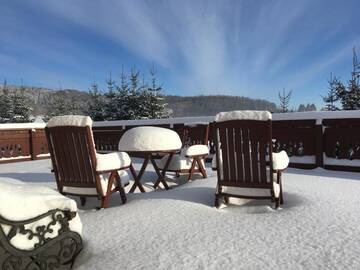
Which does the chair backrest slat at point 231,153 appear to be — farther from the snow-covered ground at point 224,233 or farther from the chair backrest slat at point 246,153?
the snow-covered ground at point 224,233

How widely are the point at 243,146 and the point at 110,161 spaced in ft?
5.55

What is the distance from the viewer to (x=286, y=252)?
260cm

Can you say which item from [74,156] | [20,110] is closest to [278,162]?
[74,156]

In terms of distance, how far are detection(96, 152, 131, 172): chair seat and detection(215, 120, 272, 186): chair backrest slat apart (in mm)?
1330

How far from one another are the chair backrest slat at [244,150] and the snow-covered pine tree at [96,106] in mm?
21524

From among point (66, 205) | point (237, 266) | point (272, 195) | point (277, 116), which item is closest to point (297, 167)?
point (277, 116)

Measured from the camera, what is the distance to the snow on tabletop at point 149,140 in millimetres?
5370

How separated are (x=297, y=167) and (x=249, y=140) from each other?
13.5 feet

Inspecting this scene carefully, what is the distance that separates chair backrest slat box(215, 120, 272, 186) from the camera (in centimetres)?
371

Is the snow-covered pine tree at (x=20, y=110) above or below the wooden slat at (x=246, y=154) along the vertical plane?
above

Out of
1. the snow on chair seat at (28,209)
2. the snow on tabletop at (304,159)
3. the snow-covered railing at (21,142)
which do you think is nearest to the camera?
the snow on chair seat at (28,209)

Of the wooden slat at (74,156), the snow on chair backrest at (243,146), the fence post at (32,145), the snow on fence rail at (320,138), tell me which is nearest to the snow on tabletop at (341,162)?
the snow on fence rail at (320,138)

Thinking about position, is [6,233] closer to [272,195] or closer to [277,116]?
[272,195]

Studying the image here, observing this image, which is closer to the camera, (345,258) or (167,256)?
(345,258)
